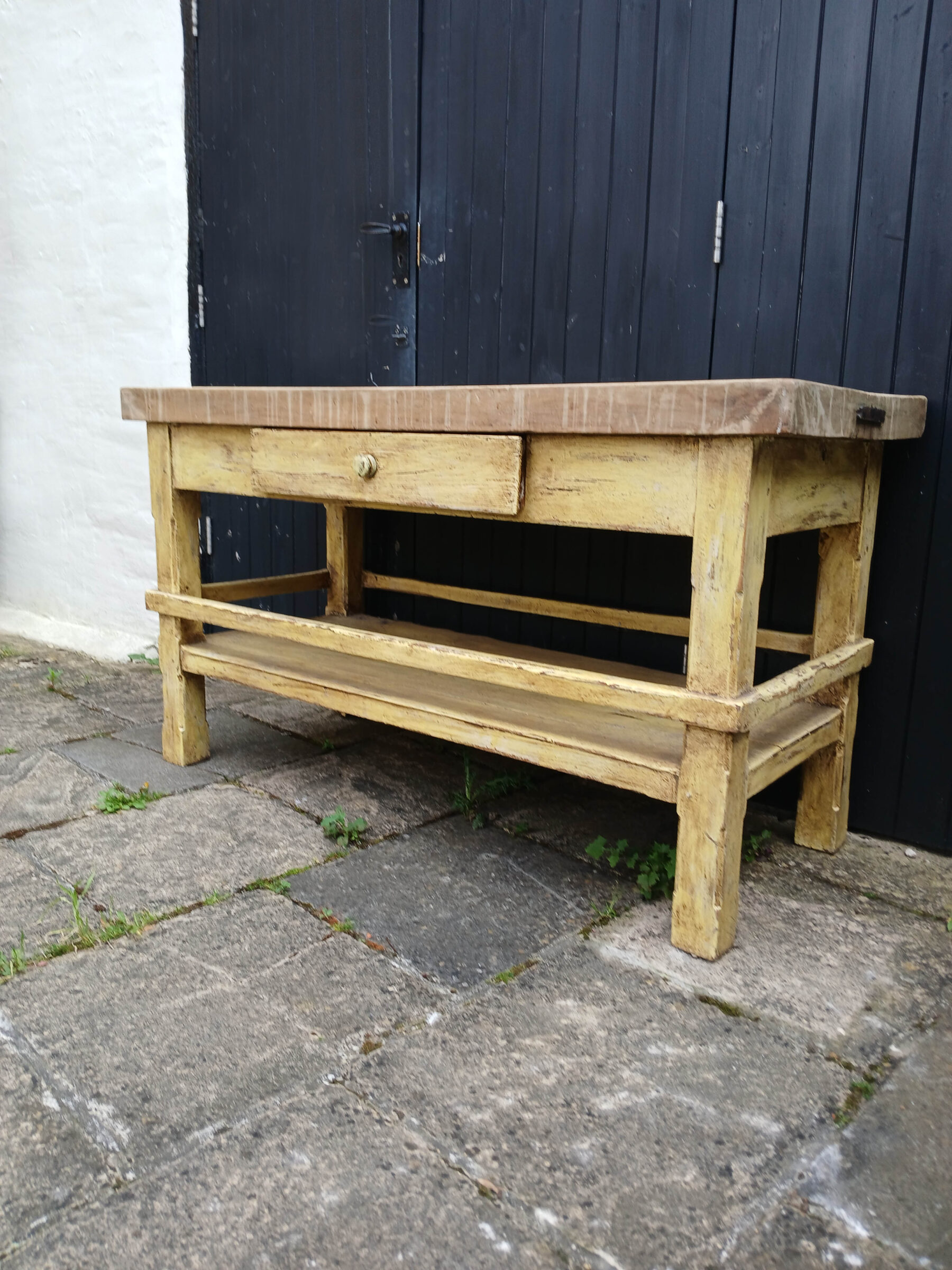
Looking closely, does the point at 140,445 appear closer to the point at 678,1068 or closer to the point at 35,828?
the point at 35,828

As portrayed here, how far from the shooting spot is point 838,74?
2193mm

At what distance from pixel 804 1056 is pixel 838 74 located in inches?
80.7

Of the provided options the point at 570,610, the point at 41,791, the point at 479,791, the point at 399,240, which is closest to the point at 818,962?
the point at 479,791

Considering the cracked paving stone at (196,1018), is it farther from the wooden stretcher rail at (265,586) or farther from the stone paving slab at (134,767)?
the wooden stretcher rail at (265,586)

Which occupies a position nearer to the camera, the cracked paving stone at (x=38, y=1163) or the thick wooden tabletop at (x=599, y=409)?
the cracked paving stone at (x=38, y=1163)

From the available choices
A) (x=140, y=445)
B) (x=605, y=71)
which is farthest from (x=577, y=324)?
(x=140, y=445)

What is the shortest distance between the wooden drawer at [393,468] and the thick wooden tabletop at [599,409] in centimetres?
3

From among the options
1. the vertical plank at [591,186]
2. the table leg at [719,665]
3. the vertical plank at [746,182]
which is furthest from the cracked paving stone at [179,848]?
the vertical plank at [746,182]

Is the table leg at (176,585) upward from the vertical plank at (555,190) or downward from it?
downward

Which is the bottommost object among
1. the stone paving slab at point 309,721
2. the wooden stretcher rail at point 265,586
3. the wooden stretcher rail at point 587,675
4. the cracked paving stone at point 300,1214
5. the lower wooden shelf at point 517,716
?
the stone paving slab at point 309,721

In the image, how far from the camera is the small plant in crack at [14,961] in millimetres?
1668

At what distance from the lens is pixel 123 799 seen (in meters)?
2.44

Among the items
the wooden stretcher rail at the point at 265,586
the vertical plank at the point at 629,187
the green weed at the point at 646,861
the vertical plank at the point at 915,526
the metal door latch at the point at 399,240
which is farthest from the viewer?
the metal door latch at the point at 399,240

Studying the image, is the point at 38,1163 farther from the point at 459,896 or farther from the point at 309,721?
the point at 309,721
